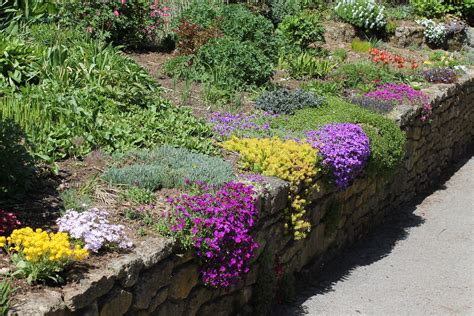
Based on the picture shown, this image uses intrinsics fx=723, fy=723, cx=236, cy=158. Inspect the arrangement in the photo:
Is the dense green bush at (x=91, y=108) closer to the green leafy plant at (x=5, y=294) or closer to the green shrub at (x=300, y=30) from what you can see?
the green leafy plant at (x=5, y=294)

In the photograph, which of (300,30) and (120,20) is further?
(300,30)

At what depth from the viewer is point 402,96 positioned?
29.4 feet

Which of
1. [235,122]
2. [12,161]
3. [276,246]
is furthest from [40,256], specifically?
[235,122]

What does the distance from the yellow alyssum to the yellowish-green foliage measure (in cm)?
226

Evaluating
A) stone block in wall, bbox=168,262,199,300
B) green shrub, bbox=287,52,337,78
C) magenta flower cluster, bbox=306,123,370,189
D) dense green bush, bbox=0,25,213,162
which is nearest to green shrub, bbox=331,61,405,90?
green shrub, bbox=287,52,337,78

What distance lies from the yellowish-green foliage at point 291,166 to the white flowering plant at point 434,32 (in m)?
9.21

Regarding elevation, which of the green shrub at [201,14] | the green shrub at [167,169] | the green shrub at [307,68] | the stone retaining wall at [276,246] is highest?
the green shrub at [201,14]

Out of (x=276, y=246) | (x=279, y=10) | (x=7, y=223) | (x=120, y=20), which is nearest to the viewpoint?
(x=7, y=223)

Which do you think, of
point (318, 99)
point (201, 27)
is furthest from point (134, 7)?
point (318, 99)

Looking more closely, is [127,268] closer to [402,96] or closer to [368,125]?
[368,125]

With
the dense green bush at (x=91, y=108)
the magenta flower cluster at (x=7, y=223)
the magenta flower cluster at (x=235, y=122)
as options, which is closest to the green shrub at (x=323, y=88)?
the magenta flower cluster at (x=235, y=122)

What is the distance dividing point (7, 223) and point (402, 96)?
6.06m

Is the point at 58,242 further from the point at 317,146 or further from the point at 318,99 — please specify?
the point at 318,99

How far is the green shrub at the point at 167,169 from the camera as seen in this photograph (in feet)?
16.6
